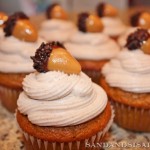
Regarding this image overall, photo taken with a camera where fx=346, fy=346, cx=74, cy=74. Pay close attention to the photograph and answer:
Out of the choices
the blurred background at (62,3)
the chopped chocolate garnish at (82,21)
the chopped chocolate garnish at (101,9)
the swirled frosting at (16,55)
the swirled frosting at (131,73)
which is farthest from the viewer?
the blurred background at (62,3)

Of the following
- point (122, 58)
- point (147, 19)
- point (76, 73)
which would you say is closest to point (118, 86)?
point (122, 58)

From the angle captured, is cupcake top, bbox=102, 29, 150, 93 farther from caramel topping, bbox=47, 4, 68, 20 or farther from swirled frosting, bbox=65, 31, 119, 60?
caramel topping, bbox=47, 4, 68, 20

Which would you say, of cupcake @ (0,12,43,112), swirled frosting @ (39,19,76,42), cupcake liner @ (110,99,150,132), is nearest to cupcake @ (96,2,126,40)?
swirled frosting @ (39,19,76,42)

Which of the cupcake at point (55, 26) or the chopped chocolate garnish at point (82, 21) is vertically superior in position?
the chopped chocolate garnish at point (82, 21)

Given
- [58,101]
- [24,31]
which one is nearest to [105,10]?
[24,31]

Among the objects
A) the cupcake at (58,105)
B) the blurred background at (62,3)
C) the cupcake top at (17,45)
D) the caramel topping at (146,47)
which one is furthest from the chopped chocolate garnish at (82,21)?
the blurred background at (62,3)

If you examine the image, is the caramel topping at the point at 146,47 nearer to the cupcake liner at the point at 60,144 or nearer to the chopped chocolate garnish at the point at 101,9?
the cupcake liner at the point at 60,144

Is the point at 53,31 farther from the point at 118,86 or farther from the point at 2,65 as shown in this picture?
the point at 118,86
